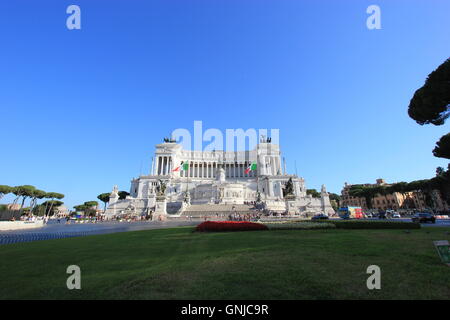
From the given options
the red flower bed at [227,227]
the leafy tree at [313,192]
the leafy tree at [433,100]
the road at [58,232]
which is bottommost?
the road at [58,232]

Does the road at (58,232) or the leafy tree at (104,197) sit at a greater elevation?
the leafy tree at (104,197)

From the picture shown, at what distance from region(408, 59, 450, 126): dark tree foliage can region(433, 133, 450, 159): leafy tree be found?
288 inches

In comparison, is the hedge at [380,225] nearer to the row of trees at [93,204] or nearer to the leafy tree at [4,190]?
the leafy tree at [4,190]

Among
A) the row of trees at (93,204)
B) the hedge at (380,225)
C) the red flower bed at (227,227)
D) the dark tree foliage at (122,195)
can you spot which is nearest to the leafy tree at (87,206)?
the row of trees at (93,204)

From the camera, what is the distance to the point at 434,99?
594 inches

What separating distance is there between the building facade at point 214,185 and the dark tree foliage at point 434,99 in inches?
947

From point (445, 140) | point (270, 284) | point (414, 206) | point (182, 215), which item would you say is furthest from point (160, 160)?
point (414, 206)

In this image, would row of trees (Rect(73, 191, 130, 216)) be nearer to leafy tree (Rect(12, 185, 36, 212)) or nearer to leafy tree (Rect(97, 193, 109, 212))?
leafy tree (Rect(97, 193, 109, 212))

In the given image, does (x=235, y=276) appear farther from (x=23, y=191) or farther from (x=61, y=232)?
(x=23, y=191)

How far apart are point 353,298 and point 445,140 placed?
1063 inches

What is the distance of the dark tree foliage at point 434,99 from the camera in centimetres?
1444

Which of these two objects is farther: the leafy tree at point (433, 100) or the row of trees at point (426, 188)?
the row of trees at point (426, 188)
